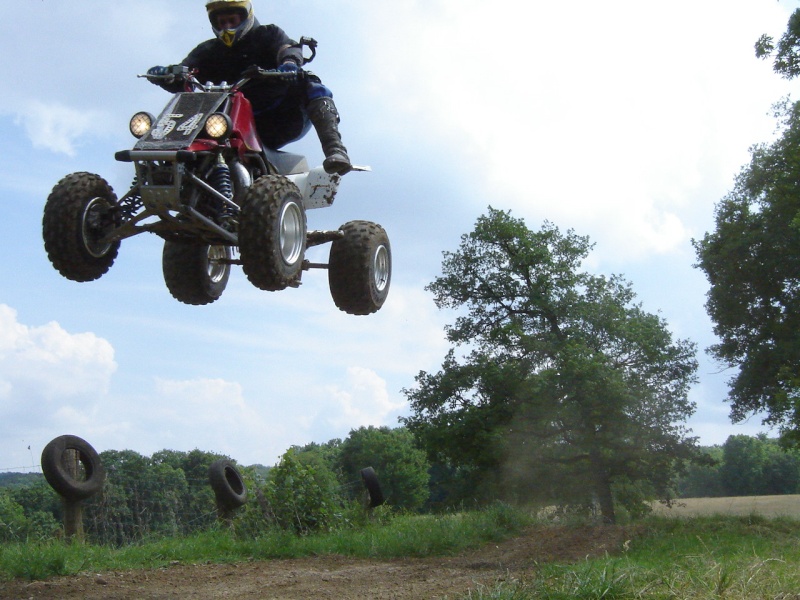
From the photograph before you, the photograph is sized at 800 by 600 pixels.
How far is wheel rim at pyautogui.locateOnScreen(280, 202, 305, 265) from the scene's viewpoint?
14.5 ft

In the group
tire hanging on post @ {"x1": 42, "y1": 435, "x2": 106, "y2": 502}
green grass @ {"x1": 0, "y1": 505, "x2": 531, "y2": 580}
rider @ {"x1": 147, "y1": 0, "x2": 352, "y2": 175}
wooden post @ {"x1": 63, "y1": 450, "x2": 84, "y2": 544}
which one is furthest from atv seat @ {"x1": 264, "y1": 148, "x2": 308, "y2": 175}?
wooden post @ {"x1": 63, "y1": 450, "x2": 84, "y2": 544}

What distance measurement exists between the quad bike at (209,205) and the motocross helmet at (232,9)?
295 mm

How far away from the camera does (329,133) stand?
505 cm

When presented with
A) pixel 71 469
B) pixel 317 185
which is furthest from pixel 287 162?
pixel 71 469

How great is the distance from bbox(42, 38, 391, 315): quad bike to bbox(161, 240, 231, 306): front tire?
0.39 meters

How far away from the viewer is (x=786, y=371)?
20.8 meters

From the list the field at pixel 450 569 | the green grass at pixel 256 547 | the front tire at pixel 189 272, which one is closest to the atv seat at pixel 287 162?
the front tire at pixel 189 272

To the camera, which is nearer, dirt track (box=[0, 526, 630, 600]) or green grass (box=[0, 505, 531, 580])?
dirt track (box=[0, 526, 630, 600])

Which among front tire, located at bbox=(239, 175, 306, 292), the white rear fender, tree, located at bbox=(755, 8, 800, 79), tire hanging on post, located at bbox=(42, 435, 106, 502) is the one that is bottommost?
tire hanging on post, located at bbox=(42, 435, 106, 502)

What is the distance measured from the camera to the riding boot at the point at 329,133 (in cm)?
500

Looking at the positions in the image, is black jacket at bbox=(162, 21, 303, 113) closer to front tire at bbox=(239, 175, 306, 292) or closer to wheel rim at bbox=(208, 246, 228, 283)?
front tire at bbox=(239, 175, 306, 292)

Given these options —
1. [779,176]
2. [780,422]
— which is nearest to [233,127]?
[779,176]

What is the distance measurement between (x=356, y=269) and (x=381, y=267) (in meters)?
0.32

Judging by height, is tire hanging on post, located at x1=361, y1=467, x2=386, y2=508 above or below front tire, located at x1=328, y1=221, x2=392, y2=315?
below
